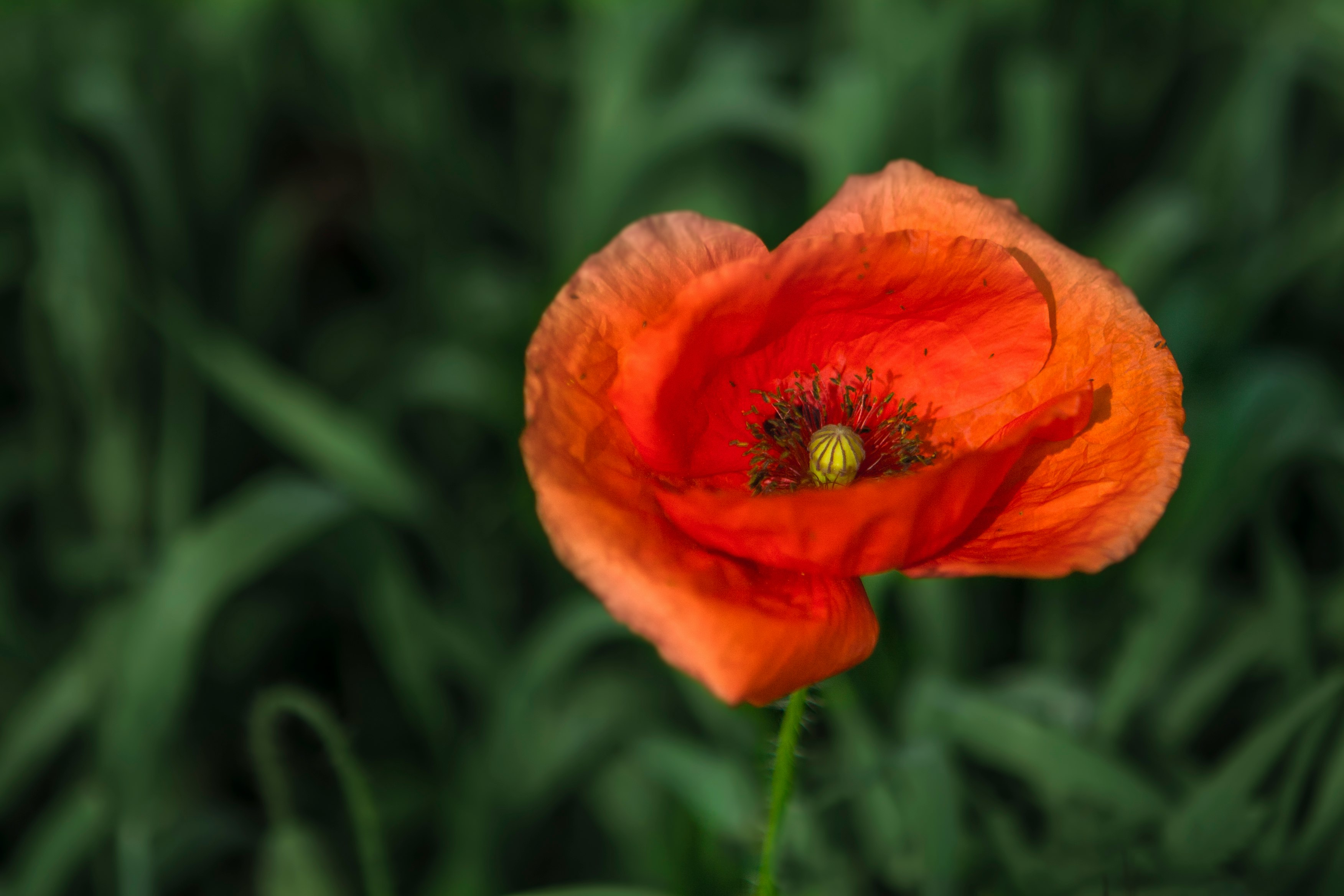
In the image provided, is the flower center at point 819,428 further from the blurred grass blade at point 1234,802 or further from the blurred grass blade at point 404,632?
the blurred grass blade at point 404,632

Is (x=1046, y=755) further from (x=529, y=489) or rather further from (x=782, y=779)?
(x=529, y=489)

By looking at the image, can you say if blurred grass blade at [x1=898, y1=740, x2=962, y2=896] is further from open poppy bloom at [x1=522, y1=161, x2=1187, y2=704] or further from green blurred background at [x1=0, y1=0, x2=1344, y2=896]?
open poppy bloom at [x1=522, y1=161, x2=1187, y2=704]

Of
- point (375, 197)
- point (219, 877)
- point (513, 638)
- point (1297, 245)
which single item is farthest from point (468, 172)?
point (1297, 245)

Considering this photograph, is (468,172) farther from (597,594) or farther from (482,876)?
(597,594)

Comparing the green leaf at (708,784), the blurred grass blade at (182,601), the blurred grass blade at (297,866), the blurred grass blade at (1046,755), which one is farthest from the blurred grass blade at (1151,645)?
the blurred grass blade at (182,601)

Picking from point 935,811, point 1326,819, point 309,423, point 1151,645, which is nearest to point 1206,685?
point 1151,645

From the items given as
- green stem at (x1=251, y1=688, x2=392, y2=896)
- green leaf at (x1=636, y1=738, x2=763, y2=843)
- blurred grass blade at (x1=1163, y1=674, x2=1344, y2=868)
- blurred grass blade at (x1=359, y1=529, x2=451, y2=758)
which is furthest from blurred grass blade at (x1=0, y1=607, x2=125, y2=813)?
blurred grass blade at (x1=1163, y1=674, x2=1344, y2=868)

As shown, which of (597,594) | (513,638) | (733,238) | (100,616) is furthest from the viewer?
(513,638)
